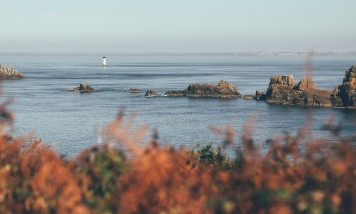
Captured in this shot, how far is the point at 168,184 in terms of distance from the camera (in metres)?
9.04

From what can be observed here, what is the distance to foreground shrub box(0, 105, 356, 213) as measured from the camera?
8.17 meters

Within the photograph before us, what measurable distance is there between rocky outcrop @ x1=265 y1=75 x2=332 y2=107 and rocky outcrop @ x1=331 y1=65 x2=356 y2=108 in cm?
163

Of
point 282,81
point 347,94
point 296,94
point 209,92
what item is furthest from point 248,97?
point 347,94

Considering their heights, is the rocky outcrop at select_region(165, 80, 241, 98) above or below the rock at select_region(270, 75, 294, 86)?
below

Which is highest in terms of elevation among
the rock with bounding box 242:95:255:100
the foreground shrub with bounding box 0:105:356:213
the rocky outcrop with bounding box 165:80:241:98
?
the foreground shrub with bounding box 0:105:356:213

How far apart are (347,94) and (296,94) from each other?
13.3 metres

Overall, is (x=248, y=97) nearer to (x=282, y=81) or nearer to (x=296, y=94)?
(x=282, y=81)

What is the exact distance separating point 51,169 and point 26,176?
5.73 feet

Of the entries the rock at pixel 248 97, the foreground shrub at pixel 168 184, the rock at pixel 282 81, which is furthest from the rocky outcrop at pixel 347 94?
the foreground shrub at pixel 168 184

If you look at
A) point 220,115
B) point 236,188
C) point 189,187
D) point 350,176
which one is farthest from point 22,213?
point 220,115

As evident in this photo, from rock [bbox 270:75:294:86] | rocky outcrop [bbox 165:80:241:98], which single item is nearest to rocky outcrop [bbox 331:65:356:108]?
rock [bbox 270:75:294:86]

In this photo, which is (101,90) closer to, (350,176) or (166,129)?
(166,129)

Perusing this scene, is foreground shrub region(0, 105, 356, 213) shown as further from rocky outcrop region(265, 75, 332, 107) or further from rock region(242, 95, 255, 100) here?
rock region(242, 95, 255, 100)

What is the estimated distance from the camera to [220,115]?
10531 cm
